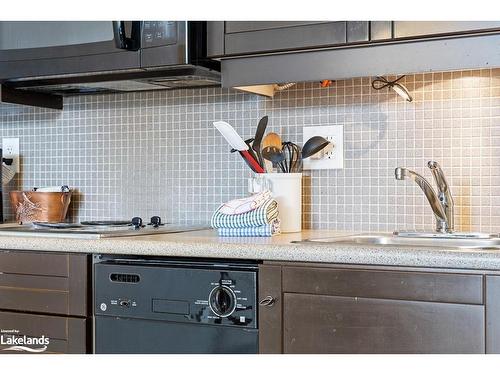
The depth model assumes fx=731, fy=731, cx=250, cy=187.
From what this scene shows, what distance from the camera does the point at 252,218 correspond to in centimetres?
184

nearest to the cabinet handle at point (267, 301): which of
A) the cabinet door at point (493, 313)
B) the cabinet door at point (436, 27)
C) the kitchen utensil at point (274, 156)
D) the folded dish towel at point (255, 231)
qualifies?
the folded dish towel at point (255, 231)

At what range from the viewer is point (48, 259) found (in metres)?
1.82

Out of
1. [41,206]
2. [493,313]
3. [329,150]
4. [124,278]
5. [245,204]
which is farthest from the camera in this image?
[41,206]

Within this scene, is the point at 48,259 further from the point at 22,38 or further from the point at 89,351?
the point at 22,38

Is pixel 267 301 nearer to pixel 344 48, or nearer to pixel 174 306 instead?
pixel 174 306

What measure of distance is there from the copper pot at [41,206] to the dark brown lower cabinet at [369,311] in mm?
1052

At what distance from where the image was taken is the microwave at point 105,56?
6.38ft

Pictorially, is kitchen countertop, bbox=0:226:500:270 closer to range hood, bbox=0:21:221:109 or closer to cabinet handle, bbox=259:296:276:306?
cabinet handle, bbox=259:296:276:306

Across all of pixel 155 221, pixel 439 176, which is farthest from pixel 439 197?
pixel 155 221

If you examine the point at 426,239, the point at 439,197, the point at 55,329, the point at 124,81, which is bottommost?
the point at 55,329

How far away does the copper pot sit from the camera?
2.39 metres

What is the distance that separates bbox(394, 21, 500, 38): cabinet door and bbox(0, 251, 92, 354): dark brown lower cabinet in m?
0.93

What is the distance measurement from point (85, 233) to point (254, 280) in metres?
0.51

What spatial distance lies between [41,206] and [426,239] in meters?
1.25
